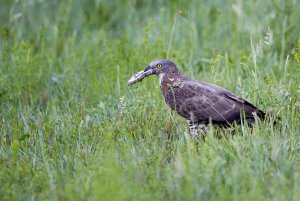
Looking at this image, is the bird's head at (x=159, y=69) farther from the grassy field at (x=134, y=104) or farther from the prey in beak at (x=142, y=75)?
the grassy field at (x=134, y=104)

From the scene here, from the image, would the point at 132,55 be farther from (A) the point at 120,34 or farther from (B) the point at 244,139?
(B) the point at 244,139

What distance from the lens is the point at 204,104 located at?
19.4 feet

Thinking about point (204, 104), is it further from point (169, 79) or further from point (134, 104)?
point (134, 104)

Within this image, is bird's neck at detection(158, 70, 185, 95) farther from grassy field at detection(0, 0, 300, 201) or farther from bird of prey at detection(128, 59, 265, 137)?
grassy field at detection(0, 0, 300, 201)

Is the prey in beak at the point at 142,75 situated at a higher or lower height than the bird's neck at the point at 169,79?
higher

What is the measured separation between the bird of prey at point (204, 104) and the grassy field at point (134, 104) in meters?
0.14

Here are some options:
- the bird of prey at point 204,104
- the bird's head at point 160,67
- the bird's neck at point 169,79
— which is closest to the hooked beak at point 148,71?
the bird's head at point 160,67

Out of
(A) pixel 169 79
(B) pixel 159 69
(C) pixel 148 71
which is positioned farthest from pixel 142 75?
(A) pixel 169 79

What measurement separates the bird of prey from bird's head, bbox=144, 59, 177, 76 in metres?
0.16

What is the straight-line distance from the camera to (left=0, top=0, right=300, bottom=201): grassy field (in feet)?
14.5

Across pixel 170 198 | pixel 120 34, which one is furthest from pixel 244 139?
pixel 120 34

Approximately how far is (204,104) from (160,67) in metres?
0.87

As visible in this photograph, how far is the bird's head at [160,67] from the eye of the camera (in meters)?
6.52

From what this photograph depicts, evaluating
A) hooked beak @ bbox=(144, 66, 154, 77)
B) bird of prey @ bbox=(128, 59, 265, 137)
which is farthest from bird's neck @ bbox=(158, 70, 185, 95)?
hooked beak @ bbox=(144, 66, 154, 77)
